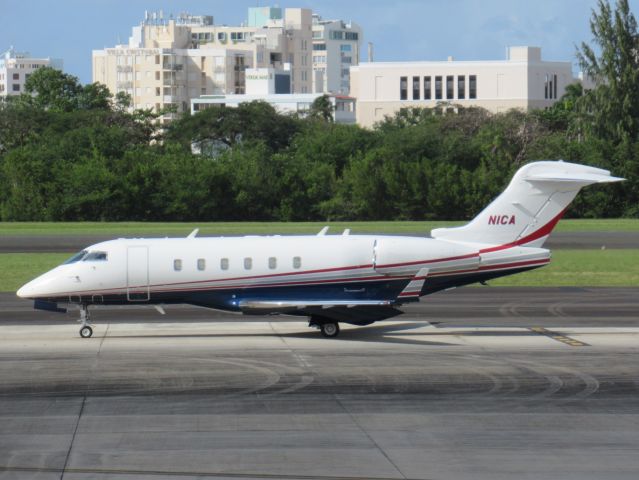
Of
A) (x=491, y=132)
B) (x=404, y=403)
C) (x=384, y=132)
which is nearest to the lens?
(x=404, y=403)

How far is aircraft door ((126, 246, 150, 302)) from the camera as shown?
3000cm

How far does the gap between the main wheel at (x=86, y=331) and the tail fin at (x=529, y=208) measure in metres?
9.26

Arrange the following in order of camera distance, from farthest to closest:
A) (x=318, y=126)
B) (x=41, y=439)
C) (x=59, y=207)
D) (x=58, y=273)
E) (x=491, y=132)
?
(x=318, y=126) → (x=491, y=132) → (x=59, y=207) → (x=58, y=273) → (x=41, y=439)

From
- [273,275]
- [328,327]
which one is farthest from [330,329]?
[273,275]

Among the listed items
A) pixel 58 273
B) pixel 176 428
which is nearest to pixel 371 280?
pixel 58 273

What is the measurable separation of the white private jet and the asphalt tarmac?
3230 cm

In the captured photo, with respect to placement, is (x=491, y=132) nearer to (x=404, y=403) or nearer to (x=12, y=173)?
(x=12, y=173)

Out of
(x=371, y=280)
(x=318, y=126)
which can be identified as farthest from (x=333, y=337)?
(x=318, y=126)

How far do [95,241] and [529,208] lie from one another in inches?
1649

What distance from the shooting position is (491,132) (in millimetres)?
114312

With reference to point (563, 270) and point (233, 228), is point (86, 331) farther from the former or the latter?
point (233, 228)

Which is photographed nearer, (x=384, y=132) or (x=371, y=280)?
(x=371, y=280)

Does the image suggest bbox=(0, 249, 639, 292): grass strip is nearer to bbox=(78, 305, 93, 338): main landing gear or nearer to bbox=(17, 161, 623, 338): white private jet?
bbox=(78, 305, 93, 338): main landing gear

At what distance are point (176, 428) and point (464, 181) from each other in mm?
83305
